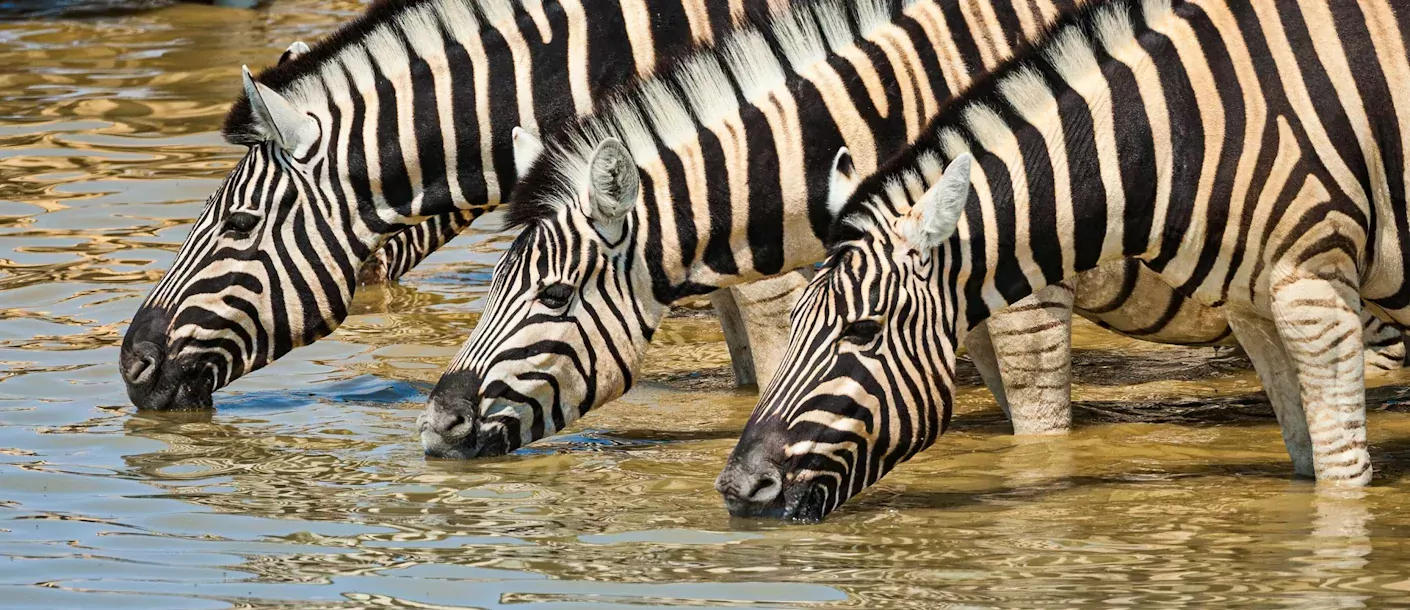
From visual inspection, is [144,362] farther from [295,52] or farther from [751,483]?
[751,483]

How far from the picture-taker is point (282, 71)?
10.5 m

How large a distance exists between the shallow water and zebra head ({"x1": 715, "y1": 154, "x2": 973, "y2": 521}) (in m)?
0.22

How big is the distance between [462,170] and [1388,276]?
178 inches

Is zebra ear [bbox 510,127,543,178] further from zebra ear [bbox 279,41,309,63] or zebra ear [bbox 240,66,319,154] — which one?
zebra ear [bbox 279,41,309,63]

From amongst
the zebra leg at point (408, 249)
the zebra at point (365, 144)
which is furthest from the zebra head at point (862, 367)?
the zebra leg at point (408, 249)

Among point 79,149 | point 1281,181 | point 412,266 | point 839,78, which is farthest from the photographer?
point 79,149

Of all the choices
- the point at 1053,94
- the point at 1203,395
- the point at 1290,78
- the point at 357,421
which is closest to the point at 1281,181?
the point at 1290,78

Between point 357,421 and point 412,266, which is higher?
point 412,266

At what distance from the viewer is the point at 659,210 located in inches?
361

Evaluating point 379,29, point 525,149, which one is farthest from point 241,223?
point 525,149

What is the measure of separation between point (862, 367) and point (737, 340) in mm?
3589

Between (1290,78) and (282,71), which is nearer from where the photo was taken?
(1290,78)

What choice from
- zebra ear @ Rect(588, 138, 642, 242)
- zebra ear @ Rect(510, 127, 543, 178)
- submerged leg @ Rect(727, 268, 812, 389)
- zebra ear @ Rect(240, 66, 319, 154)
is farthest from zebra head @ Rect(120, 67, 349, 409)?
submerged leg @ Rect(727, 268, 812, 389)

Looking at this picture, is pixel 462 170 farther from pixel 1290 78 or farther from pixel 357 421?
pixel 1290 78
